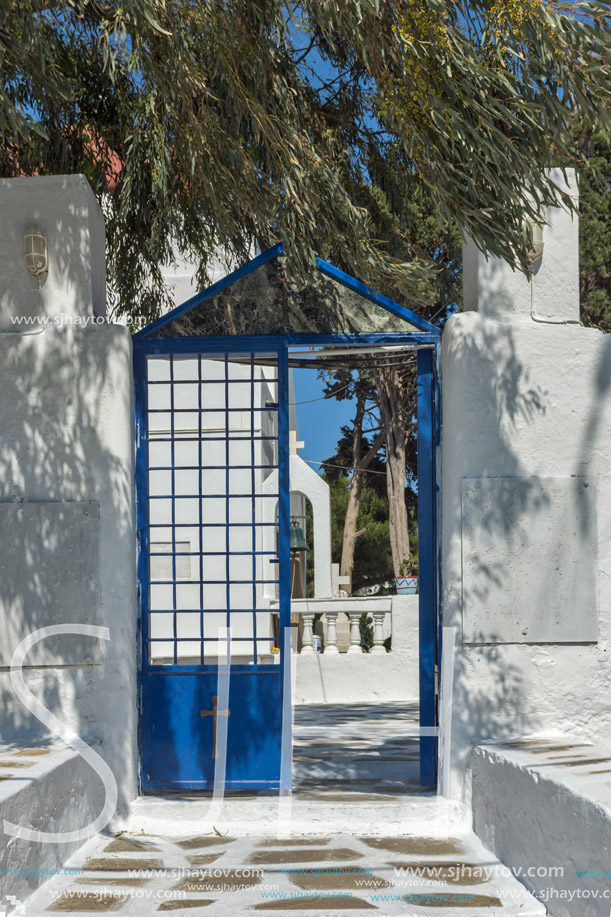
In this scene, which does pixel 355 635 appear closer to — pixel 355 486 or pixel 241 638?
pixel 241 638

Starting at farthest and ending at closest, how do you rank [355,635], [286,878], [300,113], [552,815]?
1. [355,635]
2. [300,113]
3. [286,878]
4. [552,815]

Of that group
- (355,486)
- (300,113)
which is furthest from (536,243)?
(355,486)

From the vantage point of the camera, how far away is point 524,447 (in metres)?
5.88

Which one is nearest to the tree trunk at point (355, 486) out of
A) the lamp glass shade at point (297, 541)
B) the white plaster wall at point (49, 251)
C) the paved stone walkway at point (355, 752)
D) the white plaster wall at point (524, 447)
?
the lamp glass shade at point (297, 541)

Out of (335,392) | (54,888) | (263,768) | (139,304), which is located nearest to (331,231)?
(139,304)

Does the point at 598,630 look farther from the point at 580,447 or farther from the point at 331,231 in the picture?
the point at 331,231

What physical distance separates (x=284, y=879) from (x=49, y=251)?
3678 millimetres

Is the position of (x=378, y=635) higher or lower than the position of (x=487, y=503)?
lower

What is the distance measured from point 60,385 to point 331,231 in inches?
111

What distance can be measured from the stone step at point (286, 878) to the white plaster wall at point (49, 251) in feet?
9.89

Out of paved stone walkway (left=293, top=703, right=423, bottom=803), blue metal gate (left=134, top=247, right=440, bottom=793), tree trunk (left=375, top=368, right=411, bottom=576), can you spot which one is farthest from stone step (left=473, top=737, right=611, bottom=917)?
tree trunk (left=375, top=368, right=411, bottom=576)

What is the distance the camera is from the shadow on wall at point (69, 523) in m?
5.73

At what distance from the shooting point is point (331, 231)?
7.78 meters

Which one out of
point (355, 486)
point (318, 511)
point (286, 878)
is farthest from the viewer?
point (355, 486)
